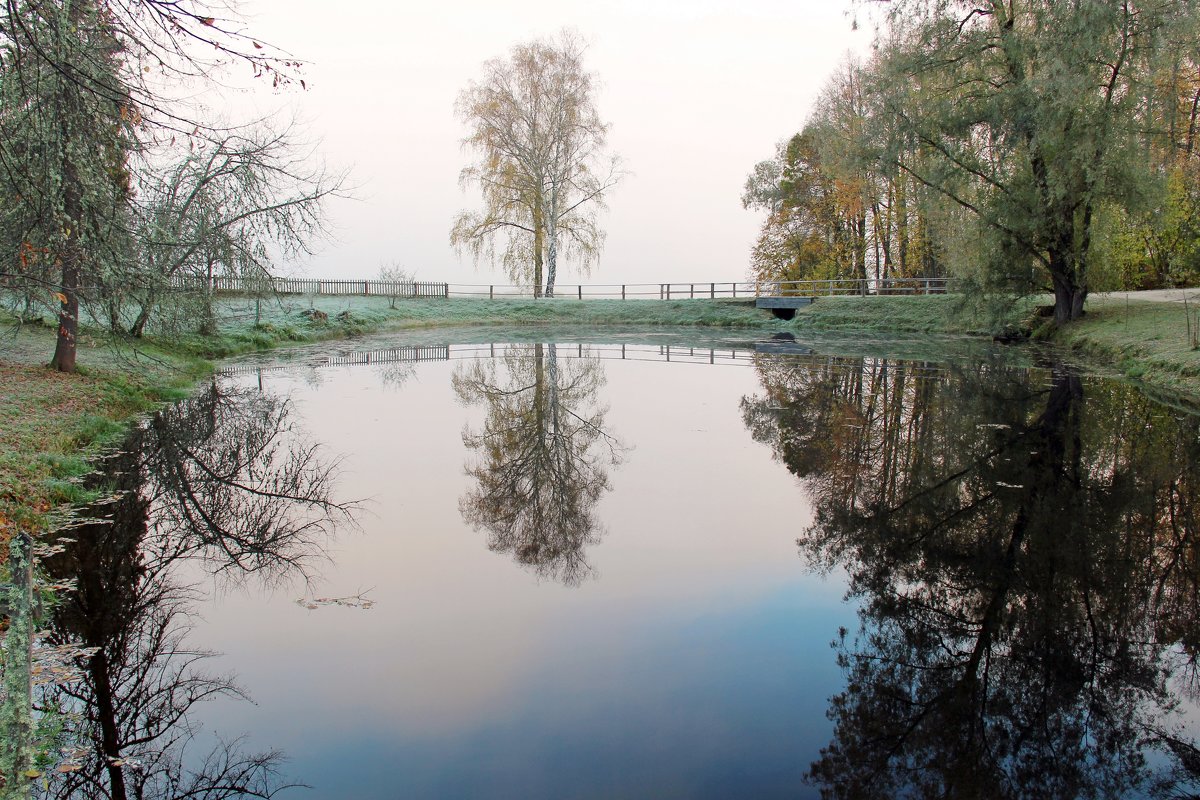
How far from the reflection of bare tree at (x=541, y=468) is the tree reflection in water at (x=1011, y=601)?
2.16m

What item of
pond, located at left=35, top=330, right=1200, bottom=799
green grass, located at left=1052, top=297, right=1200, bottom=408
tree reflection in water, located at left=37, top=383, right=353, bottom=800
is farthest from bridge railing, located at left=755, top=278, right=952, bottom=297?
tree reflection in water, located at left=37, top=383, right=353, bottom=800

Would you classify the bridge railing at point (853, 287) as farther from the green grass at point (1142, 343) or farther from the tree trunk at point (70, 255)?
the tree trunk at point (70, 255)

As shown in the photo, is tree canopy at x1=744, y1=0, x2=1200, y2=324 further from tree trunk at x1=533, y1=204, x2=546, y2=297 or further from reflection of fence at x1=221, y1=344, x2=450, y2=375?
tree trunk at x1=533, y1=204, x2=546, y2=297

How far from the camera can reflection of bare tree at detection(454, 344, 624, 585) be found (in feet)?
23.4

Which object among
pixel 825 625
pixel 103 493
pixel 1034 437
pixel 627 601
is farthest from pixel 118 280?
pixel 1034 437

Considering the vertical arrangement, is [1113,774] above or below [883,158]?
below

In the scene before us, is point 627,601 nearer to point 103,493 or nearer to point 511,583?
point 511,583

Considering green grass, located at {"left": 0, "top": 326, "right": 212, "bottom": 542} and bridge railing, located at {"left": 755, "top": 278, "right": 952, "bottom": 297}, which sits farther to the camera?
bridge railing, located at {"left": 755, "top": 278, "right": 952, "bottom": 297}

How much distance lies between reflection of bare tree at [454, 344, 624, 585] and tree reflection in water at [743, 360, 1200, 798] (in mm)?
2164

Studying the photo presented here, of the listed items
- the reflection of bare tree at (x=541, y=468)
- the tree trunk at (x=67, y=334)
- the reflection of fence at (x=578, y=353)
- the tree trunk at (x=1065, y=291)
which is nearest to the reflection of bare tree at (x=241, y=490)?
the reflection of bare tree at (x=541, y=468)

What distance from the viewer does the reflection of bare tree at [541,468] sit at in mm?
7141

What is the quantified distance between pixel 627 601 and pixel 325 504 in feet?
12.6

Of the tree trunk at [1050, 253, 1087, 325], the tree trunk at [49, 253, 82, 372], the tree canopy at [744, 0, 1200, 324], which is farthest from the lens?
the tree trunk at [1050, 253, 1087, 325]

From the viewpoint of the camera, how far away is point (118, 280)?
32.3 feet
